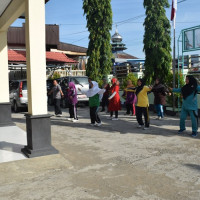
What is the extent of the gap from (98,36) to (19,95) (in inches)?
317

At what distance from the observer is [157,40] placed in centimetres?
1295

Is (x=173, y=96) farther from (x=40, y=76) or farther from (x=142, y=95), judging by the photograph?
(x=40, y=76)

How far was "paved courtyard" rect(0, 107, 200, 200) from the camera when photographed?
3773 millimetres

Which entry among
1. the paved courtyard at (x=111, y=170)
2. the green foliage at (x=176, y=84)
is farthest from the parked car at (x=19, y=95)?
the green foliage at (x=176, y=84)

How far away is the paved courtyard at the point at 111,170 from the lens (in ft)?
12.4

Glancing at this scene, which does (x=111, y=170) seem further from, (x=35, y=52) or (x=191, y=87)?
(x=191, y=87)

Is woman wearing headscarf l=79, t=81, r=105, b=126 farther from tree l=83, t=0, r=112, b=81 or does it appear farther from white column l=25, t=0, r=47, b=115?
tree l=83, t=0, r=112, b=81

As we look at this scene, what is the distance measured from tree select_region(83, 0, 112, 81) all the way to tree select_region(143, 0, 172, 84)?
622 cm

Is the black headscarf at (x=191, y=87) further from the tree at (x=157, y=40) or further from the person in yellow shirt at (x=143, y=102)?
the tree at (x=157, y=40)

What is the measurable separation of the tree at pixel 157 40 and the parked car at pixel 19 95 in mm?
6010

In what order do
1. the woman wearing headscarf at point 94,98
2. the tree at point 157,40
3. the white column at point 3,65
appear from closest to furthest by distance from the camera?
the white column at point 3,65, the woman wearing headscarf at point 94,98, the tree at point 157,40

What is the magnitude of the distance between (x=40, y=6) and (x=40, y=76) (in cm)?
139

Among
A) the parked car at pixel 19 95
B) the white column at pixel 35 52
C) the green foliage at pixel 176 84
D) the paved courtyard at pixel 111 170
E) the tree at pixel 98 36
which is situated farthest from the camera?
the tree at pixel 98 36

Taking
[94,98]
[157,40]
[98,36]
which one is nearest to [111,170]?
[94,98]
